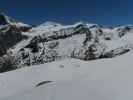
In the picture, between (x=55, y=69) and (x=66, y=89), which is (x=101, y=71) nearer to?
(x=66, y=89)

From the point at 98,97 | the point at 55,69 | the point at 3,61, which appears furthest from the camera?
the point at 3,61

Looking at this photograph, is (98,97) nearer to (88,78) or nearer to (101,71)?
(88,78)

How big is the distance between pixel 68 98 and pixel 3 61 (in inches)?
1941

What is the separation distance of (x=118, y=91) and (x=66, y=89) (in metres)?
2.07

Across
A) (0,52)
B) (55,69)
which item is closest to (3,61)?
(0,52)

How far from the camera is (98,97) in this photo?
9148 millimetres

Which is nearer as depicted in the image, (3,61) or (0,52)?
(3,61)

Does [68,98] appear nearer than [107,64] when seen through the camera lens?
Yes

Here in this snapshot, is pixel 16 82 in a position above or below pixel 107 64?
below

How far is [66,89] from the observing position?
34.2 ft

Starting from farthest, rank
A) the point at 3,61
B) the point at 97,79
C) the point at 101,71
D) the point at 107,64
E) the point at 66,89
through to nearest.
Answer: the point at 3,61
the point at 107,64
the point at 101,71
the point at 97,79
the point at 66,89

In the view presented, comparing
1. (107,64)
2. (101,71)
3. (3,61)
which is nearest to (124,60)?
(107,64)

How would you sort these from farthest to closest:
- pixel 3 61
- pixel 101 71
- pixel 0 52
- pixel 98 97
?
1. pixel 0 52
2. pixel 3 61
3. pixel 101 71
4. pixel 98 97

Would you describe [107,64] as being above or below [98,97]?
above
